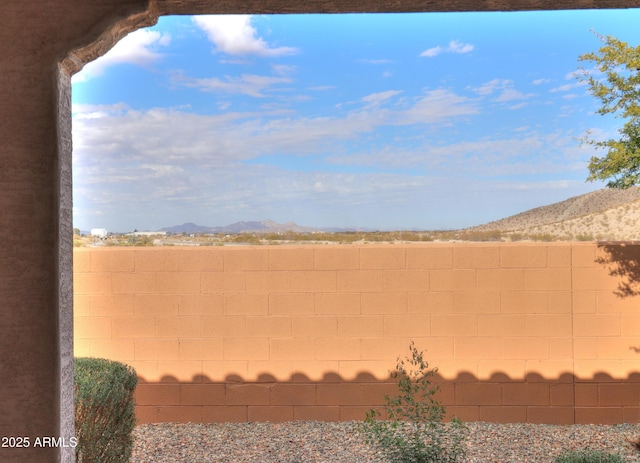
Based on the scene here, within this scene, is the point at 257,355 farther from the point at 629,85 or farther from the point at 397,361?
the point at 629,85

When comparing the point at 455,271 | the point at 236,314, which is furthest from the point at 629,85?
the point at 236,314

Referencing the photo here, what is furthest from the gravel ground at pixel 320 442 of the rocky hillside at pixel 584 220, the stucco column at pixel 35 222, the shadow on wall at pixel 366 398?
the rocky hillside at pixel 584 220

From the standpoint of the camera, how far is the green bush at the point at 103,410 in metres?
2.98

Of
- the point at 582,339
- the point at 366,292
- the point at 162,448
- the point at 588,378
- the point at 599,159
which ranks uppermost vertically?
the point at 599,159

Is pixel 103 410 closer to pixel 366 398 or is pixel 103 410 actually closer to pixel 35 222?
pixel 35 222

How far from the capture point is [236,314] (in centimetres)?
471

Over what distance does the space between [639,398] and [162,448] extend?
3.96 meters

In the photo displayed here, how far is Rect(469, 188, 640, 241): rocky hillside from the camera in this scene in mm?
16584

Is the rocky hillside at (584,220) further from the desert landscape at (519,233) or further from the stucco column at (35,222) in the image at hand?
the stucco column at (35,222)

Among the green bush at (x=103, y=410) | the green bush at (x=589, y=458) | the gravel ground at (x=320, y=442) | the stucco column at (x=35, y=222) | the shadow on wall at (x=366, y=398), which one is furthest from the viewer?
the shadow on wall at (x=366, y=398)

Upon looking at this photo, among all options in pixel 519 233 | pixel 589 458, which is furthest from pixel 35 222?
pixel 519 233

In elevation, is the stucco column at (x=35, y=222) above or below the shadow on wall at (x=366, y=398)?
above

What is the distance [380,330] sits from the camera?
15.3ft

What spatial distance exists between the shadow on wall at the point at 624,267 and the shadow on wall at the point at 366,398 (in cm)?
73
